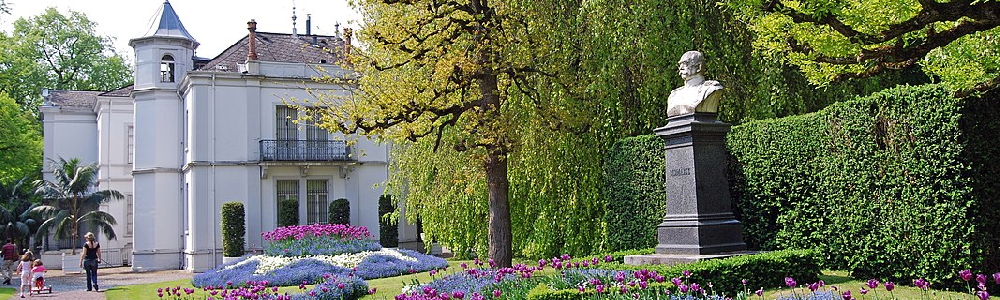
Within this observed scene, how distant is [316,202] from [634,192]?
1739 cm

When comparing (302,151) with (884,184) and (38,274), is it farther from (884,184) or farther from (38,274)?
(884,184)

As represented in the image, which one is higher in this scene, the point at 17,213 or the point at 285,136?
the point at 285,136

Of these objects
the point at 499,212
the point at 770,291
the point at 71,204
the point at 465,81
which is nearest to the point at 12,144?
the point at 71,204

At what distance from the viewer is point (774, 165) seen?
12773 millimetres

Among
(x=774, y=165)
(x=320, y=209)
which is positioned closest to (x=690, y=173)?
(x=774, y=165)

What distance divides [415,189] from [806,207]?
10131 millimetres

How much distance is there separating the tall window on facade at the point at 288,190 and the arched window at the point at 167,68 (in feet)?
19.8

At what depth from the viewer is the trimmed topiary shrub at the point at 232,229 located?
26.8 metres

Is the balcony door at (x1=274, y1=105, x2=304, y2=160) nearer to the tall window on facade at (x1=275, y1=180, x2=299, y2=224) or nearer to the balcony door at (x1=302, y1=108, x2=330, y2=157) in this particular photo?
the balcony door at (x1=302, y1=108, x2=330, y2=157)

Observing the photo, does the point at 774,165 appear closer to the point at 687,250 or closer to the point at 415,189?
the point at 687,250

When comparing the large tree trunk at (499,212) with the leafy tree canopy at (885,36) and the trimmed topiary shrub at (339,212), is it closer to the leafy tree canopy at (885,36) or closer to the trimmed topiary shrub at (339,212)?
the leafy tree canopy at (885,36)

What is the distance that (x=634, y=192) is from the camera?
49.4 ft

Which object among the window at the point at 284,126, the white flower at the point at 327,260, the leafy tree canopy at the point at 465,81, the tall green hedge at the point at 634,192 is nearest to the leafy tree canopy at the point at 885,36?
the tall green hedge at the point at 634,192

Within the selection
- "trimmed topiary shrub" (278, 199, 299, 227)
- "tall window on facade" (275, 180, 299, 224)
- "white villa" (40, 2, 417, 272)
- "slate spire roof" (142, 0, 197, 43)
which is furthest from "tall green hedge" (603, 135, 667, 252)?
"slate spire roof" (142, 0, 197, 43)
